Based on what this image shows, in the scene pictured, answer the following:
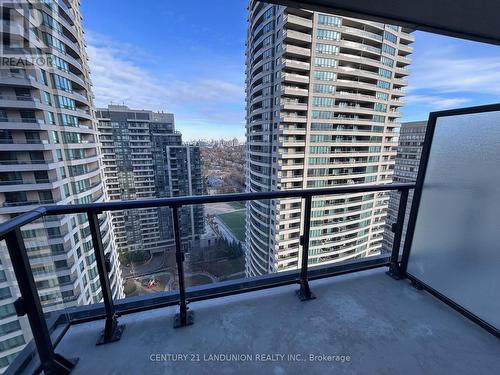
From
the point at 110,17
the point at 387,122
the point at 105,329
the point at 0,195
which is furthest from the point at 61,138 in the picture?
the point at 387,122

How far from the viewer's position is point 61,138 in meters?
7.55

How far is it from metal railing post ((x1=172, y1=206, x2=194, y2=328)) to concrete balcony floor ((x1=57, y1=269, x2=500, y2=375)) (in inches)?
2.0

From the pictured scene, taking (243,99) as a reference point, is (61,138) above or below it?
below

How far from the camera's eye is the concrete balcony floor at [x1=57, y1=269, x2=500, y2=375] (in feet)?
3.80

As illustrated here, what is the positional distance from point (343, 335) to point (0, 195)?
768 cm

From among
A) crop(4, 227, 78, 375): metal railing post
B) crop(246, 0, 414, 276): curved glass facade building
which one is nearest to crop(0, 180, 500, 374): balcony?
crop(4, 227, 78, 375): metal railing post

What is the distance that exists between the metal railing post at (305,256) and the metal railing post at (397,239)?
3.18 feet

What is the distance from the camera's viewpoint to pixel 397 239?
6.68 feet

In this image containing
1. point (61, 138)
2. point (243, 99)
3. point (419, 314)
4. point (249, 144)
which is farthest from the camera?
point (243, 99)

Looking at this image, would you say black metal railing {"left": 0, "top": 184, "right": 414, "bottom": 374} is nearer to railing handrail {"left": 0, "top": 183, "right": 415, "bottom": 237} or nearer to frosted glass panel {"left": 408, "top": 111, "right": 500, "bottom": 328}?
railing handrail {"left": 0, "top": 183, "right": 415, "bottom": 237}

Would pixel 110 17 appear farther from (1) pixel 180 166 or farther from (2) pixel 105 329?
(1) pixel 180 166

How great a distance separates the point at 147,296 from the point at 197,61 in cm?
1806

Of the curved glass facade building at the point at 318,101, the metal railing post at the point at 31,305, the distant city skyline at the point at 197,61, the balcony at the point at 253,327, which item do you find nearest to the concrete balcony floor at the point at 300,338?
the balcony at the point at 253,327

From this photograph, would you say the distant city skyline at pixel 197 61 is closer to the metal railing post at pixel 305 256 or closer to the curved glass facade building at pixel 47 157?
the metal railing post at pixel 305 256
